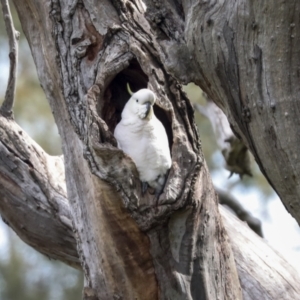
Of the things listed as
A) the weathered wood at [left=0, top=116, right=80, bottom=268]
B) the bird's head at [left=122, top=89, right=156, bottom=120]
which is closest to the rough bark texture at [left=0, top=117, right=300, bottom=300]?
the weathered wood at [left=0, top=116, right=80, bottom=268]

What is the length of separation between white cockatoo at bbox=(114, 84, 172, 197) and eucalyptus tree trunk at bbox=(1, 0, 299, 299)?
31mm

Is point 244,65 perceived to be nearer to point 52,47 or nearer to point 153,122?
point 153,122

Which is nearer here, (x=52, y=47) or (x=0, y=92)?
(x=52, y=47)

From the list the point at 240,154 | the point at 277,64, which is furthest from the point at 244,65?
the point at 240,154

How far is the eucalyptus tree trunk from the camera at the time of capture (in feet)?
4.97

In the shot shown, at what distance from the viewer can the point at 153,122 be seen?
5.88 ft

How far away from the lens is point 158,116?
1.91 meters

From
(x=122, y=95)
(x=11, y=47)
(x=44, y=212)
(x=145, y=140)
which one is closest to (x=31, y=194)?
(x=44, y=212)

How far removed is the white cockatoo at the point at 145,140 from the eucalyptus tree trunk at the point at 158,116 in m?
0.03

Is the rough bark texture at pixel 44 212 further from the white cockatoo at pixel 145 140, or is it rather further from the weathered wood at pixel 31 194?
the white cockatoo at pixel 145 140

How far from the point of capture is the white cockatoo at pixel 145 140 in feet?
5.64

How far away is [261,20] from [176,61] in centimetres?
26

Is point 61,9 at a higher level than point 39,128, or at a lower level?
lower

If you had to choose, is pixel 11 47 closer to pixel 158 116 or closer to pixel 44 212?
pixel 44 212
